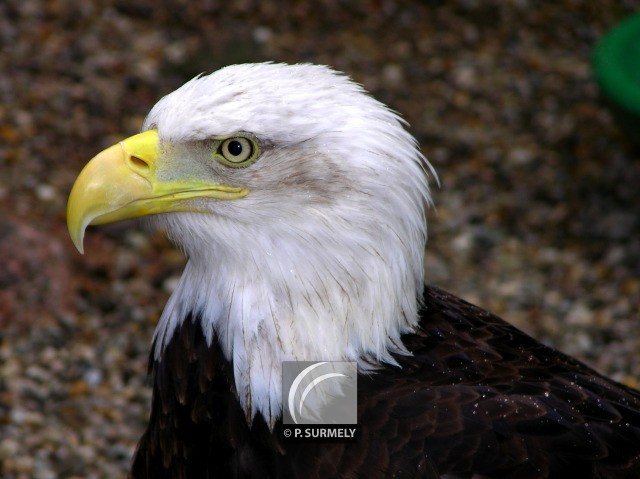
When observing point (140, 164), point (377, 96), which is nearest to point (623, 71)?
point (377, 96)

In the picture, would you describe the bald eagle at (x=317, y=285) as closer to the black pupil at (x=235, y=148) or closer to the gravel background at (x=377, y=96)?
the black pupil at (x=235, y=148)

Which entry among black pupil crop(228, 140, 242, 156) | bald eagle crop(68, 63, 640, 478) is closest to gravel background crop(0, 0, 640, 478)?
bald eagle crop(68, 63, 640, 478)

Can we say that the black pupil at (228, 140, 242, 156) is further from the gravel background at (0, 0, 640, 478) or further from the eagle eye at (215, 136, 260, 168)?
the gravel background at (0, 0, 640, 478)

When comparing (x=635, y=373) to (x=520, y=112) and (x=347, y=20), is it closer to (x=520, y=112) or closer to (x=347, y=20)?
(x=520, y=112)

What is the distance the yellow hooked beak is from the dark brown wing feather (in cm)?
38

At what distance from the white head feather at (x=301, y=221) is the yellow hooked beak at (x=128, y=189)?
5 cm

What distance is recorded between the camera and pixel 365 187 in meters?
2.49

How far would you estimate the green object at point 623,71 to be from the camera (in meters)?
5.21

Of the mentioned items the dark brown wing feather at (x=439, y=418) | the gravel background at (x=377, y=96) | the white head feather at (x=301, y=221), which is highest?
the gravel background at (x=377, y=96)

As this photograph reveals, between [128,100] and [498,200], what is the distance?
2338 millimetres

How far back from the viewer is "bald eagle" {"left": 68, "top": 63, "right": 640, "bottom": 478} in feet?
8.13

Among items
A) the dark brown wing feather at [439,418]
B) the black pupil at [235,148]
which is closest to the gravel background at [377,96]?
the dark brown wing feather at [439,418]

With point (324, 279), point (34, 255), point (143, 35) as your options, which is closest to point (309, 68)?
point (324, 279)

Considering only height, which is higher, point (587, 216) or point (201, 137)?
point (587, 216)
